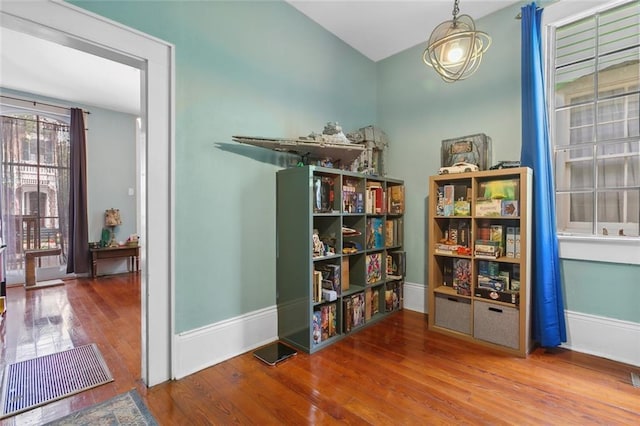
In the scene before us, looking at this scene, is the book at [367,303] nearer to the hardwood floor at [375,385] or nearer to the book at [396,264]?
the hardwood floor at [375,385]

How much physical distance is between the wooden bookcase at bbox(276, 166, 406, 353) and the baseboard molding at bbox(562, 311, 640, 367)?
5.11 ft

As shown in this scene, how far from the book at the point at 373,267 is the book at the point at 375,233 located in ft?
0.33

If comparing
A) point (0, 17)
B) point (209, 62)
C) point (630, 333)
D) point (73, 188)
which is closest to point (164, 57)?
point (209, 62)

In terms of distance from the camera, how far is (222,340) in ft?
7.27

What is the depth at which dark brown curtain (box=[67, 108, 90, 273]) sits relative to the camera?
16.1ft

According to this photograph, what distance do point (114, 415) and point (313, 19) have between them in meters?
3.52

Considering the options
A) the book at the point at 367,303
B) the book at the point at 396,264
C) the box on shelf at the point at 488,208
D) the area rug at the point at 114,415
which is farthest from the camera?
the book at the point at 396,264

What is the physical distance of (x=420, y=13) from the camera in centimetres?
285

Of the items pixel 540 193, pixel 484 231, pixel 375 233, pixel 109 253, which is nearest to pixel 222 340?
pixel 375 233

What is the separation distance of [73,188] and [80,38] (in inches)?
174

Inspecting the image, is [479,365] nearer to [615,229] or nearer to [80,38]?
[615,229]

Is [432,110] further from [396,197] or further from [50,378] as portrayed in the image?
[50,378]

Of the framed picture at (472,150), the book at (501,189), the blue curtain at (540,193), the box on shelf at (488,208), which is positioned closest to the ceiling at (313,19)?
the blue curtain at (540,193)

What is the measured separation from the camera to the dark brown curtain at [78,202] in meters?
4.91
